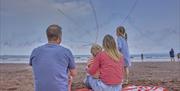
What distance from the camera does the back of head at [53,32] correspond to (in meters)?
5.28

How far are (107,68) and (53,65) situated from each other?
1.77m

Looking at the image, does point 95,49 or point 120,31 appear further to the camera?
point 120,31

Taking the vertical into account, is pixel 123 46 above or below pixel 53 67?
above

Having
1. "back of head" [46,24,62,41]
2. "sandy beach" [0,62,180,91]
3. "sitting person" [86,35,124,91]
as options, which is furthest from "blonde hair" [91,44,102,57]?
"back of head" [46,24,62,41]

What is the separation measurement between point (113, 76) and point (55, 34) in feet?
6.54

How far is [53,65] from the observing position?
5410 mm

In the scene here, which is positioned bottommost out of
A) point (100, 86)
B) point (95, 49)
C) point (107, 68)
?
point (100, 86)

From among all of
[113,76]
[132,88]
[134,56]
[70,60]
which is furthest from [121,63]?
[134,56]

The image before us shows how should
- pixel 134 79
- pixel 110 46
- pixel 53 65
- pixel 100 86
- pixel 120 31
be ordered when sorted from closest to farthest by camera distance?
1. pixel 53 65
2. pixel 110 46
3. pixel 100 86
4. pixel 120 31
5. pixel 134 79

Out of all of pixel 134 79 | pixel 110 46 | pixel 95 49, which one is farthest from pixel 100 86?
pixel 134 79

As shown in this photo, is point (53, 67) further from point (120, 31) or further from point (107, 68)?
point (120, 31)

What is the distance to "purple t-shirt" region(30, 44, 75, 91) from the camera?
212 inches

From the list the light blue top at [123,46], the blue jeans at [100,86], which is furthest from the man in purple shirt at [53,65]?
the light blue top at [123,46]

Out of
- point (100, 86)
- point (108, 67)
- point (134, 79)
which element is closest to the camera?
point (108, 67)
